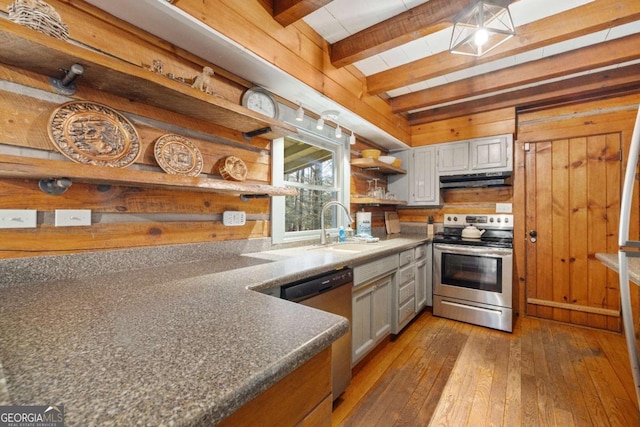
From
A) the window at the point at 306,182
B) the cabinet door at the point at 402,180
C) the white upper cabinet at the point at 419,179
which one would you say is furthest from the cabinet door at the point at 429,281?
the window at the point at 306,182

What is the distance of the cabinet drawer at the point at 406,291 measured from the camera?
2531 millimetres

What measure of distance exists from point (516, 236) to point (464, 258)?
764 millimetres

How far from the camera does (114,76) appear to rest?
3.70ft

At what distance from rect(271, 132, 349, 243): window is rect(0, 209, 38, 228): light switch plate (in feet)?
4.14

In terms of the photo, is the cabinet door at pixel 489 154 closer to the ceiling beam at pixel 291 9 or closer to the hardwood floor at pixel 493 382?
the hardwood floor at pixel 493 382

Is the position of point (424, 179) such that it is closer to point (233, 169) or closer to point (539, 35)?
point (539, 35)

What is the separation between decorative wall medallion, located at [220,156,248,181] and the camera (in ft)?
5.55

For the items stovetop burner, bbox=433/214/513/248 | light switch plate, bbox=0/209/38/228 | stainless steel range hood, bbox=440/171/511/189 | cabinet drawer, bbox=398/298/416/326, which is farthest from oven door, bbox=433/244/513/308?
light switch plate, bbox=0/209/38/228

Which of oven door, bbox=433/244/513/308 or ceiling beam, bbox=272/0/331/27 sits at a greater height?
ceiling beam, bbox=272/0/331/27

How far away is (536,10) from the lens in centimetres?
181

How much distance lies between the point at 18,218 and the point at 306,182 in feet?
6.14

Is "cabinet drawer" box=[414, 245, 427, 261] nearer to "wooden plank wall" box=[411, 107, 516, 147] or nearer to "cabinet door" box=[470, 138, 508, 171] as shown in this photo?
"cabinet door" box=[470, 138, 508, 171]

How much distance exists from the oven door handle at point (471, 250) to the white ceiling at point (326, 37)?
156 cm

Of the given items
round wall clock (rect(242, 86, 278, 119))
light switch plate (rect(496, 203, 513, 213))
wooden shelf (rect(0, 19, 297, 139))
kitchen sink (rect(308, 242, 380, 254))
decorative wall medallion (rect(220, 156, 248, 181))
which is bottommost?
kitchen sink (rect(308, 242, 380, 254))
